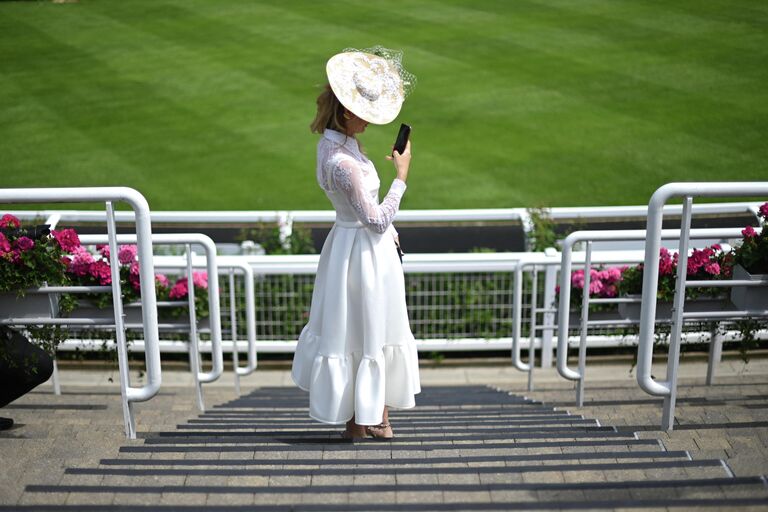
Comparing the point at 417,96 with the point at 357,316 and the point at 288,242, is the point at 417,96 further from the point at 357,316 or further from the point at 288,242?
the point at 357,316

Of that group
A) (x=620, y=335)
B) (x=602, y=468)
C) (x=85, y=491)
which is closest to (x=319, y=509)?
(x=85, y=491)

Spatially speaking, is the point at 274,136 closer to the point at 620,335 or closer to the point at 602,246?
the point at 602,246

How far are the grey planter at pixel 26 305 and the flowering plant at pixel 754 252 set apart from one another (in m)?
2.75

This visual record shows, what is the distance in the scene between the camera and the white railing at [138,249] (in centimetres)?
330

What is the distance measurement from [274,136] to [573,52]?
388cm

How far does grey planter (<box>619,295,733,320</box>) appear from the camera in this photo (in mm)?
4289

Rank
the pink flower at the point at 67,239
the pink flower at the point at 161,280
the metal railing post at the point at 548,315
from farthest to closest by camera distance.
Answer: the metal railing post at the point at 548,315 → the pink flower at the point at 161,280 → the pink flower at the point at 67,239

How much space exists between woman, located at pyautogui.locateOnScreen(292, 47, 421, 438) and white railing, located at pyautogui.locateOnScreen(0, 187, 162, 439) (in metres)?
0.64

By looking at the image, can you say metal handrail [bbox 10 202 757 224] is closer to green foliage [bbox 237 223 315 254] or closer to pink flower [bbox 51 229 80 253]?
green foliage [bbox 237 223 315 254]

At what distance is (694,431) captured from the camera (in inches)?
135

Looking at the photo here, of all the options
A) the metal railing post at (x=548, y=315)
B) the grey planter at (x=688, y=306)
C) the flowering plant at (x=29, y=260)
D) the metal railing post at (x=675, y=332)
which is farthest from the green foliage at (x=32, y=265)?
the metal railing post at (x=548, y=315)

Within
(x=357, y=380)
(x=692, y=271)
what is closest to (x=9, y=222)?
(x=357, y=380)

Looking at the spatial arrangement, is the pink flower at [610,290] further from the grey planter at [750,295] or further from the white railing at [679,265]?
the white railing at [679,265]

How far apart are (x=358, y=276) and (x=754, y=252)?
1.59 meters
